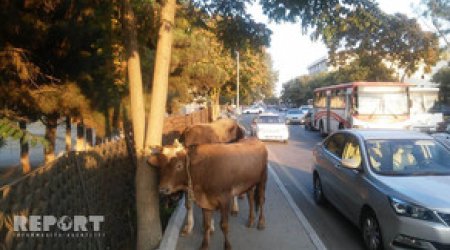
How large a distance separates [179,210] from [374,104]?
15920 millimetres

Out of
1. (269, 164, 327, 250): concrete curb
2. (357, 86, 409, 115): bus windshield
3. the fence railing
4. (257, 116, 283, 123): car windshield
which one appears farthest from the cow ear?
(257, 116, 283, 123): car windshield

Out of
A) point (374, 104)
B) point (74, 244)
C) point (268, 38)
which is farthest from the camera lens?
point (374, 104)

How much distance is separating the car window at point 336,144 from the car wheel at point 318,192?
0.75 metres

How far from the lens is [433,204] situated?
5.55m

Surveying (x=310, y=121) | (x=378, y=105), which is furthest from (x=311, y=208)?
(x=310, y=121)

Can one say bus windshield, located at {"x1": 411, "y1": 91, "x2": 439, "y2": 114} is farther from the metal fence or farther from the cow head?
the cow head

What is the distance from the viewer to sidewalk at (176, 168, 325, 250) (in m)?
6.89

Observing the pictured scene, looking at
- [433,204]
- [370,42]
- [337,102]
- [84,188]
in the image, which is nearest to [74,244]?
[84,188]

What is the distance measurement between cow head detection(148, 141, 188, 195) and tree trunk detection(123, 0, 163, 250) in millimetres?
210

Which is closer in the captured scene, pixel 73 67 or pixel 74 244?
pixel 74 244

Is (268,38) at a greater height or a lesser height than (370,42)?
lesser

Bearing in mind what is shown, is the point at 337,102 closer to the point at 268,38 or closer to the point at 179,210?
the point at 268,38

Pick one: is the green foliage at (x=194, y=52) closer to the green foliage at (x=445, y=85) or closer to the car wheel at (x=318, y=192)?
the car wheel at (x=318, y=192)

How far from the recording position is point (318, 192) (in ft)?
31.6
